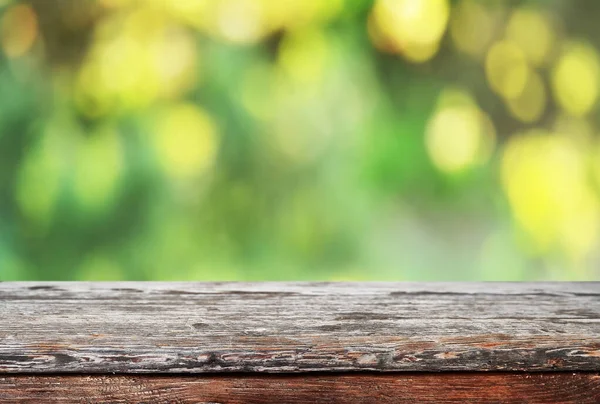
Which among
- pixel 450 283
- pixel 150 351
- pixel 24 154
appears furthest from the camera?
pixel 24 154

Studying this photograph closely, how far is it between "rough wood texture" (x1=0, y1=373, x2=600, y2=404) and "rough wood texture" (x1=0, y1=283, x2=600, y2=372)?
0.03 feet

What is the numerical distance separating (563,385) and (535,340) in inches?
1.5

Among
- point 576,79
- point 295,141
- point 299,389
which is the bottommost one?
point 299,389

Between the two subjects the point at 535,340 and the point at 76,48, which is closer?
the point at 535,340

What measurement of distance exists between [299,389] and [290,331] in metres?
0.05

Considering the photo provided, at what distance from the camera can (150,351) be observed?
544mm

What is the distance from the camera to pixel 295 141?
6.14 ft

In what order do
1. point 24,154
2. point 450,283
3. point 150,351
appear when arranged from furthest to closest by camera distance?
point 24,154
point 450,283
point 150,351

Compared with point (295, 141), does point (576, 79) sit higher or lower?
higher

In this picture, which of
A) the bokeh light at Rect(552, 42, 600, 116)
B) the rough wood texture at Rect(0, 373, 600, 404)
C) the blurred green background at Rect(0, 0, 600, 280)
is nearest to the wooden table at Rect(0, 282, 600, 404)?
the rough wood texture at Rect(0, 373, 600, 404)

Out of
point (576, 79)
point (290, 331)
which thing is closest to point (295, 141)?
point (576, 79)

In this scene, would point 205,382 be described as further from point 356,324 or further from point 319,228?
point 319,228

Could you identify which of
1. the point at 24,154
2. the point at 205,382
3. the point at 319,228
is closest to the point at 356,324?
the point at 205,382

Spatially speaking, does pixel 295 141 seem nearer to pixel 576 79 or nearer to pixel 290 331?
pixel 576 79
